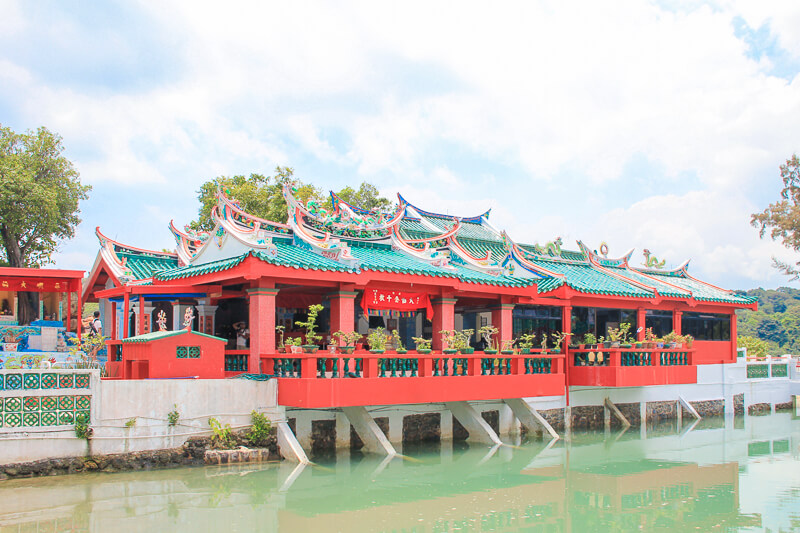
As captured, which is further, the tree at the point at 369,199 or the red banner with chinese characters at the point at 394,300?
the tree at the point at 369,199

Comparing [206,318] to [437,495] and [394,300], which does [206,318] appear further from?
[437,495]

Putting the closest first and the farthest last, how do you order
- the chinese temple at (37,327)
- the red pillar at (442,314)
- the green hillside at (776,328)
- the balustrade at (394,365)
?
the balustrade at (394,365) → the chinese temple at (37,327) → the red pillar at (442,314) → the green hillside at (776,328)

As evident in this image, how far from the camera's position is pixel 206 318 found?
1795 cm

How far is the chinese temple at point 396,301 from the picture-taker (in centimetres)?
1381

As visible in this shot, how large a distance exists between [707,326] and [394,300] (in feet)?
41.1

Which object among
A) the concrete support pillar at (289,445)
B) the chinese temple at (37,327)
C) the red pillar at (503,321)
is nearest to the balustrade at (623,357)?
the red pillar at (503,321)

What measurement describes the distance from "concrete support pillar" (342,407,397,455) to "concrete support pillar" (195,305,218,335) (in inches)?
193

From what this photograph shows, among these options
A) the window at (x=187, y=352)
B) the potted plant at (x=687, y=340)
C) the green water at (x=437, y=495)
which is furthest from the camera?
the potted plant at (x=687, y=340)

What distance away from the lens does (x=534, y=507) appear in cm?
1078

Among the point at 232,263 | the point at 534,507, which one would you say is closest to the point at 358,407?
the point at 232,263

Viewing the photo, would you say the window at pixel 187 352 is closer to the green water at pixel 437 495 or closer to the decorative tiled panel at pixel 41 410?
the decorative tiled panel at pixel 41 410

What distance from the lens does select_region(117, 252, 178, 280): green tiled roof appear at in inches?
727

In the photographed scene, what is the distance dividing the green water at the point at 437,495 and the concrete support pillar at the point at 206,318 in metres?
5.66

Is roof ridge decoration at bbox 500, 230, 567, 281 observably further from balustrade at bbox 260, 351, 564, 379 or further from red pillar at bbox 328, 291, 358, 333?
red pillar at bbox 328, 291, 358, 333
